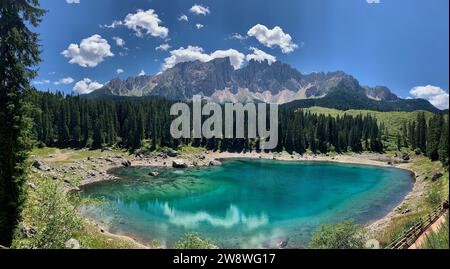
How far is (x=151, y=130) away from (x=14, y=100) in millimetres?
112771

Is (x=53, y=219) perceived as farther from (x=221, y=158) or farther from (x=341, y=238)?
(x=221, y=158)

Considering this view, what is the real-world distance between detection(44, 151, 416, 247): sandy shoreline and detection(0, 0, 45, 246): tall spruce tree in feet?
55.9

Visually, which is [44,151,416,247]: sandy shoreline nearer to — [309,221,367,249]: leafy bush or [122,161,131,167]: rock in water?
[122,161,131,167]: rock in water

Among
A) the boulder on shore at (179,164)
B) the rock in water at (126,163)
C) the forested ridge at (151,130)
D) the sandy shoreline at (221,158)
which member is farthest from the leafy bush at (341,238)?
the forested ridge at (151,130)

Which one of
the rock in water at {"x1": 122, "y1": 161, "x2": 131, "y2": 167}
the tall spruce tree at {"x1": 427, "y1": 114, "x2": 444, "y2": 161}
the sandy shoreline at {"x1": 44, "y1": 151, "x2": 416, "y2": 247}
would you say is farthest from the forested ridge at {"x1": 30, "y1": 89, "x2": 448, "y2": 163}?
the tall spruce tree at {"x1": 427, "y1": 114, "x2": 444, "y2": 161}

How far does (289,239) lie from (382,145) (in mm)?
150717

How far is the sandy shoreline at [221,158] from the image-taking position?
5866cm

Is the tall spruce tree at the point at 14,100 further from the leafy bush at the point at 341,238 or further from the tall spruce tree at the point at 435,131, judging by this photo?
the tall spruce tree at the point at 435,131

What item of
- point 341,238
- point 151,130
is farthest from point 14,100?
point 151,130
